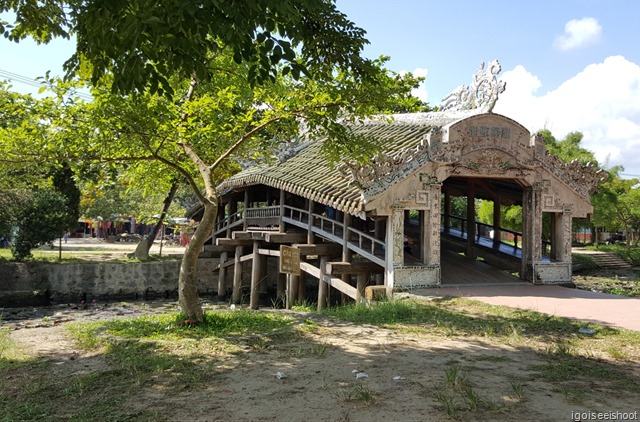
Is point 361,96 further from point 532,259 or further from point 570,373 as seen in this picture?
point 532,259

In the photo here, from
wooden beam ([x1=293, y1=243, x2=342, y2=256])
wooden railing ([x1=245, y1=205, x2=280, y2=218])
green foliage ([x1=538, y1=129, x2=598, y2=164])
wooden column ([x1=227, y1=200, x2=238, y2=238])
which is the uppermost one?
green foliage ([x1=538, y1=129, x2=598, y2=164])

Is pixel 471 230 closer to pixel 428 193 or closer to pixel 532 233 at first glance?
pixel 532 233

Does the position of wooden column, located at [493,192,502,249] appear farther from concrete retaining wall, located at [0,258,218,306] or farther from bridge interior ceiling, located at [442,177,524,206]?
concrete retaining wall, located at [0,258,218,306]

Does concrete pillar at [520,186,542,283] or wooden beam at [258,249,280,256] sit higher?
concrete pillar at [520,186,542,283]

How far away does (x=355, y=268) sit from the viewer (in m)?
12.6

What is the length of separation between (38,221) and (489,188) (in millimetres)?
16295

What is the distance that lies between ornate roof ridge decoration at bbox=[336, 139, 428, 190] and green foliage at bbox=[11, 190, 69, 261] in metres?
13.0

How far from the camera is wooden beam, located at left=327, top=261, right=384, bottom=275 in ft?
41.3

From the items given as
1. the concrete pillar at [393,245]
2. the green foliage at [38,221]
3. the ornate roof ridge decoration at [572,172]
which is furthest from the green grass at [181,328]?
the green foliage at [38,221]

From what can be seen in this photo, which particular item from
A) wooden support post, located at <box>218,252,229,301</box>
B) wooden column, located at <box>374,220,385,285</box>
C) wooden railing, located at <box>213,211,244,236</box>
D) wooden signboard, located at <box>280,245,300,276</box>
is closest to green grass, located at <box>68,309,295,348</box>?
wooden signboard, located at <box>280,245,300,276</box>

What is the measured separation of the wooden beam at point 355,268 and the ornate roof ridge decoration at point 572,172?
5.11 metres

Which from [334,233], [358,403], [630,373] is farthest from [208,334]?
[334,233]

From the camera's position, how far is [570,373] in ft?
16.5

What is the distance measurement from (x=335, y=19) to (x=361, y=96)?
5.95ft
